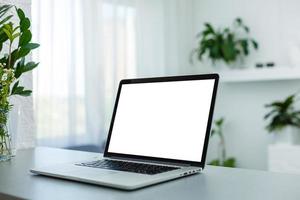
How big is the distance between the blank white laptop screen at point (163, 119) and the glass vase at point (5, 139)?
32 centimetres

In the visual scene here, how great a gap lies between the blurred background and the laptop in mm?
1875

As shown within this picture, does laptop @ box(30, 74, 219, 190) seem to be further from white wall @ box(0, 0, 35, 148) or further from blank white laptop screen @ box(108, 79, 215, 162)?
white wall @ box(0, 0, 35, 148)

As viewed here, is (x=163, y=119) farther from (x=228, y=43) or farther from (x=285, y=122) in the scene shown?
(x=228, y=43)

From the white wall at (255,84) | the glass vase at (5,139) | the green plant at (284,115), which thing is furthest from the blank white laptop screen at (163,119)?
the white wall at (255,84)

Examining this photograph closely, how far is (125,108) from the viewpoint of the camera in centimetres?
114

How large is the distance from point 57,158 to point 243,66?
2.95 m

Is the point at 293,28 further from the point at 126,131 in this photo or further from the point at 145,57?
the point at 126,131

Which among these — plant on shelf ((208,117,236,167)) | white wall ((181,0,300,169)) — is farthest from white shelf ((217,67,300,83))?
plant on shelf ((208,117,236,167))

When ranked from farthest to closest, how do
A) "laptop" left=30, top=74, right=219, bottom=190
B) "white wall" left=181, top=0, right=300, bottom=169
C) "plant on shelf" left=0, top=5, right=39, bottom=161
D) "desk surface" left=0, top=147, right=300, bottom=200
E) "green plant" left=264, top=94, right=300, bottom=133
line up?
"white wall" left=181, top=0, right=300, bottom=169
"green plant" left=264, top=94, right=300, bottom=133
"plant on shelf" left=0, top=5, right=39, bottom=161
"laptop" left=30, top=74, right=219, bottom=190
"desk surface" left=0, top=147, right=300, bottom=200

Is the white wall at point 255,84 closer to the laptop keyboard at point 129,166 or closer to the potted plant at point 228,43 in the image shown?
the potted plant at point 228,43

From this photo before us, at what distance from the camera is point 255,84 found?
3791mm

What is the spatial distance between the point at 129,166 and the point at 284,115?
8.74 ft

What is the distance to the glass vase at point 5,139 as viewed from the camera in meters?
1.14

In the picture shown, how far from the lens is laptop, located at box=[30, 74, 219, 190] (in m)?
0.87
